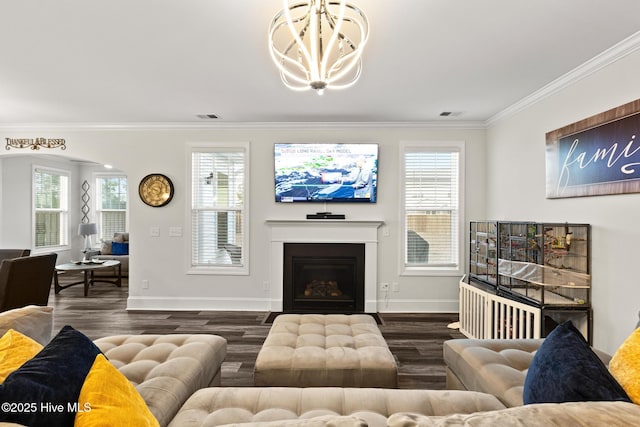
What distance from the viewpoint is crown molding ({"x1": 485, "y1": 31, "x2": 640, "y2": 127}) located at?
231cm

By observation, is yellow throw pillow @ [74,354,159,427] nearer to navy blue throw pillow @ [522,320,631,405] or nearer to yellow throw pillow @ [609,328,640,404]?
navy blue throw pillow @ [522,320,631,405]

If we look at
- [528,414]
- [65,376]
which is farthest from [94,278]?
[528,414]

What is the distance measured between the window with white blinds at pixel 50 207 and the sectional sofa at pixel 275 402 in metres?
6.40

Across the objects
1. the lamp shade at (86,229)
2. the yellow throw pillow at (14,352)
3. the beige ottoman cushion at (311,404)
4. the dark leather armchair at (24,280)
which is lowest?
the beige ottoman cushion at (311,404)

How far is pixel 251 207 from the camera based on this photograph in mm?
4539

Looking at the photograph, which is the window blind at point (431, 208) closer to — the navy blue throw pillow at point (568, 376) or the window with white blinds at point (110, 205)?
the navy blue throw pillow at point (568, 376)

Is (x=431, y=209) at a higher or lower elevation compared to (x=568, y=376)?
higher

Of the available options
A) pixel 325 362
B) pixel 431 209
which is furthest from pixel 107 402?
pixel 431 209

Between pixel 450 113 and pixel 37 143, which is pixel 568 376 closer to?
pixel 450 113

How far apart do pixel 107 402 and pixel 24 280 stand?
3.00 metres

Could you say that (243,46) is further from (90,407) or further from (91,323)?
(91,323)

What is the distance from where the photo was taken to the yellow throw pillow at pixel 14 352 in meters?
1.05

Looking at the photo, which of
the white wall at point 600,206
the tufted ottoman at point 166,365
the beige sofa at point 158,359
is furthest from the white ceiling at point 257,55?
the tufted ottoman at point 166,365

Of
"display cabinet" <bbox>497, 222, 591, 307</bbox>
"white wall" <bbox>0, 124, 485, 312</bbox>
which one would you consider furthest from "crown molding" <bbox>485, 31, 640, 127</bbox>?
"display cabinet" <bbox>497, 222, 591, 307</bbox>
